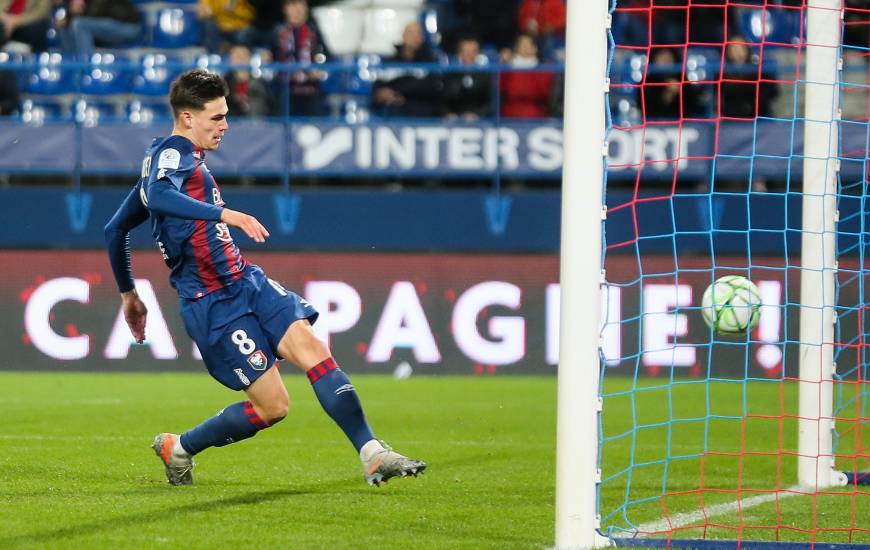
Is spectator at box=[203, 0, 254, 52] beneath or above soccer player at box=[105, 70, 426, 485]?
above

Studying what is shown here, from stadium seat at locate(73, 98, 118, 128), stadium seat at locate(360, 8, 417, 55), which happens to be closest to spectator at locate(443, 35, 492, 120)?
stadium seat at locate(360, 8, 417, 55)

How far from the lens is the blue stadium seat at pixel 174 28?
50.4 ft

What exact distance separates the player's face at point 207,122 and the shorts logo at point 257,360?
0.89 meters

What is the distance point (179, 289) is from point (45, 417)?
12.3 feet

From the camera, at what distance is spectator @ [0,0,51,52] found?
15.1m

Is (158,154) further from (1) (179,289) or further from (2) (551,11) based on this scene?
(2) (551,11)

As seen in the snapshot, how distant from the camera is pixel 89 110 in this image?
1466cm

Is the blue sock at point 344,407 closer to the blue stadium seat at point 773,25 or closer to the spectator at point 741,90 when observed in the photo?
the spectator at point 741,90

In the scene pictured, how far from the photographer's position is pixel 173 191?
18.3ft

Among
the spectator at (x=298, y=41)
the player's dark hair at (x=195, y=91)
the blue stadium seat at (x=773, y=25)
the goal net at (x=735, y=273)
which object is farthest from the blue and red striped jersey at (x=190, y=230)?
the blue stadium seat at (x=773, y=25)

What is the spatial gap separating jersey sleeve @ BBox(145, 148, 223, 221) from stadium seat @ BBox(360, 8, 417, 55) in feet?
32.4

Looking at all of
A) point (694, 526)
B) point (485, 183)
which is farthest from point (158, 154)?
point (485, 183)

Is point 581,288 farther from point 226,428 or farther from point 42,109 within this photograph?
point 42,109

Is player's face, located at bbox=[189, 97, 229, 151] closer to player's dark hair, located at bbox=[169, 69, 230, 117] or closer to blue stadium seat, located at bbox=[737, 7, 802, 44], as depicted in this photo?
player's dark hair, located at bbox=[169, 69, 230, 117]
